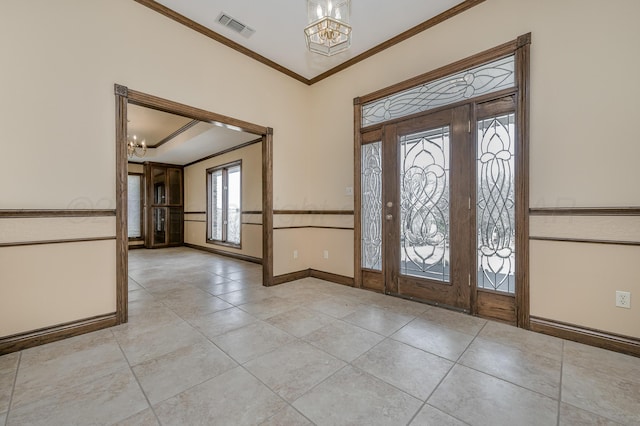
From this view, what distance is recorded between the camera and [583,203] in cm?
222

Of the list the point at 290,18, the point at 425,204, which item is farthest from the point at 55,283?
the point at 425,204

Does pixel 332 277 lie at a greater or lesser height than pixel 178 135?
lesser

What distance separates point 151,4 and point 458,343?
431cm

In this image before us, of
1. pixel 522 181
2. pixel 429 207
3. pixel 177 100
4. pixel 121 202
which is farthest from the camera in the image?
pixel 429 207

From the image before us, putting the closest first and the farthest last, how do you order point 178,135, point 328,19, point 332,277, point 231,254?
point 328,19
point 332,277
point 178,135
point 231,254

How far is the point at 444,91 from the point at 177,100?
116 inches

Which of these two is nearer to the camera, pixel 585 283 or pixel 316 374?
pixel 316 374

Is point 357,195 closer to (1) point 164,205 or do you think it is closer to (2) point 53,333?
(2) point 53,333

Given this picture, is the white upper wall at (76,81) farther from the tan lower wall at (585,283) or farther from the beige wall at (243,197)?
the tan lower wall at (585,283)

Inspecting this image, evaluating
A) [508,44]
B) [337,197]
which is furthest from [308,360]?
[508,44]

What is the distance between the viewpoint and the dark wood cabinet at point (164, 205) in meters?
8.18

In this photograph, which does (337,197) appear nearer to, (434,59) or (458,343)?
(434,59)

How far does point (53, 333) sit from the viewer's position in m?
2.26

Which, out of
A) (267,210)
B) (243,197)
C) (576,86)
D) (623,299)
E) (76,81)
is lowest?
(623,299)
